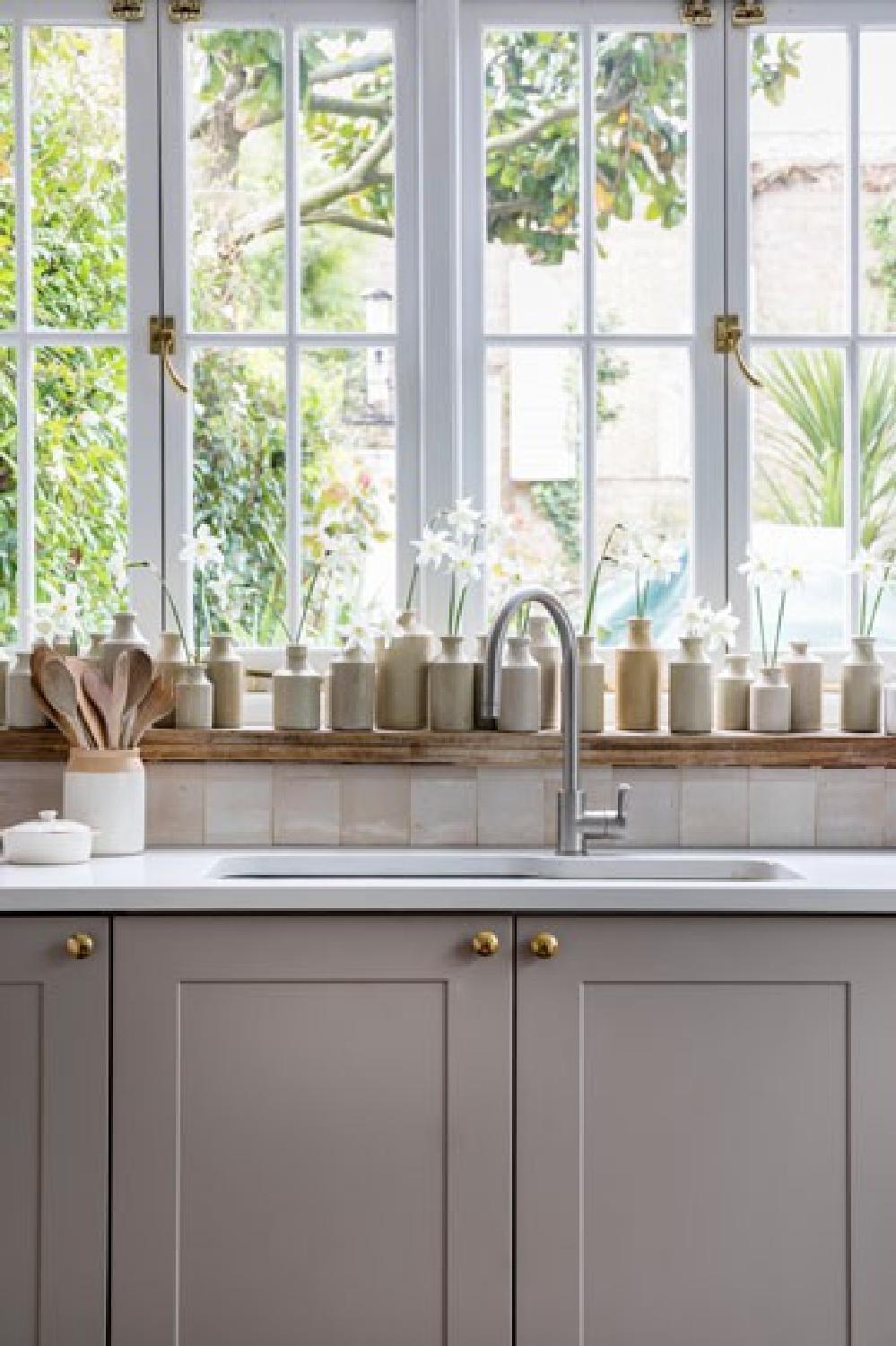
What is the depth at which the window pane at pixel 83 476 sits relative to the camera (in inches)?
123

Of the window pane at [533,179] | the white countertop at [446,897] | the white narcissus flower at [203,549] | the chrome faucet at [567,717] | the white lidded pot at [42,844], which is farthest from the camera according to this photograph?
the window pane at [533,179]

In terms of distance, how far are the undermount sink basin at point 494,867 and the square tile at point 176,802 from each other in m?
0.20

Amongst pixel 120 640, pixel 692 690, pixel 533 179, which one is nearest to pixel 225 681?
pixel 120 640

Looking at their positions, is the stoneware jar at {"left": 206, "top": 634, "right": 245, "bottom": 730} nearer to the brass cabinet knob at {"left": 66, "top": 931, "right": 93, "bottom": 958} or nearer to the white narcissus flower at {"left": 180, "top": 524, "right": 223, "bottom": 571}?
the white narcissus flower at {"left": 180, "top": 524, "right": 223, "bottom": 571}

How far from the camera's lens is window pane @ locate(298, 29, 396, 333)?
3123 mm

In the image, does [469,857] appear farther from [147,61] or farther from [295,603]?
[147,61]

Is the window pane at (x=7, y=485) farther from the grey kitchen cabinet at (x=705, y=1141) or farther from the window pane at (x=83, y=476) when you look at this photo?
the grey kitchen cabinet at (x=705, y=1141)

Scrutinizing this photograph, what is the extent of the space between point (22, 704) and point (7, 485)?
44 cm

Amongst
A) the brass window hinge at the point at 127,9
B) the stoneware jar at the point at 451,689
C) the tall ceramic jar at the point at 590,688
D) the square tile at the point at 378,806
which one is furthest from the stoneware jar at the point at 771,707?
the brass window hinge at the point at 127,9

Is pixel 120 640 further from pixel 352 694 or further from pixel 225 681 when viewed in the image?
pixel 352 694

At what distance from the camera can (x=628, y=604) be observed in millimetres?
Answer: 3156

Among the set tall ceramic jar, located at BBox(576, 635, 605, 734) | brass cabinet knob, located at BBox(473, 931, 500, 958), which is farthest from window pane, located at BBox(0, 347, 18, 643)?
brass cabinet knob, located at BBox(473, 931, 500, 958)

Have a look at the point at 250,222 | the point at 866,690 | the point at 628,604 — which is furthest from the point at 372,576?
the point at 866,690

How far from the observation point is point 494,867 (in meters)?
2.83
